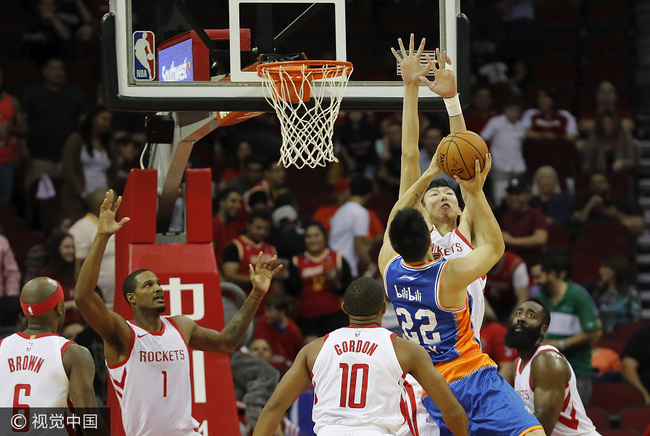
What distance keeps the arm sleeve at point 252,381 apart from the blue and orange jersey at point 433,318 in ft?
8.15

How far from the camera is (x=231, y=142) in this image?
11.8 m

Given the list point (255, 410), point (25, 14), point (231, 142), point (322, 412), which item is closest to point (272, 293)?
point (255, 410)

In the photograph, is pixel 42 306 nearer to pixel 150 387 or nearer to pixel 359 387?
pixel 150 387

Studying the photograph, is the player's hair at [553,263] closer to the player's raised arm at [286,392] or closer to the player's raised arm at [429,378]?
the player's raised arm at [429,378]

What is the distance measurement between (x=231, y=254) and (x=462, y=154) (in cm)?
445

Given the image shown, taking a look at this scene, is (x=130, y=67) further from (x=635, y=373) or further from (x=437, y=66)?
(x=635, y=373)

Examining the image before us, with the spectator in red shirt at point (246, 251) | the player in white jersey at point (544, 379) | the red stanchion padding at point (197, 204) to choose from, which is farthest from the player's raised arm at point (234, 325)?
the spectator in red shirt at point (246, 251)

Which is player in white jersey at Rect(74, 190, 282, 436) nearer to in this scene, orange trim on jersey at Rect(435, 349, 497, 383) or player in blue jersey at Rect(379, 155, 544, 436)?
player in blue jersey at Rect(379, 155, 544, 436)

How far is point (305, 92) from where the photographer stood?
5.98m

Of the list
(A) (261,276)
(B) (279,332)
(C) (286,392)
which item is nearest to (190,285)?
(A) (261,276)

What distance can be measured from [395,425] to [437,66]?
2.41m

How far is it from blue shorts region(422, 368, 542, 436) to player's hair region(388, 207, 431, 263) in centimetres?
74

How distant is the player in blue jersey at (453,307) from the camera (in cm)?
509

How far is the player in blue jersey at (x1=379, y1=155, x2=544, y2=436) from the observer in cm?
509
